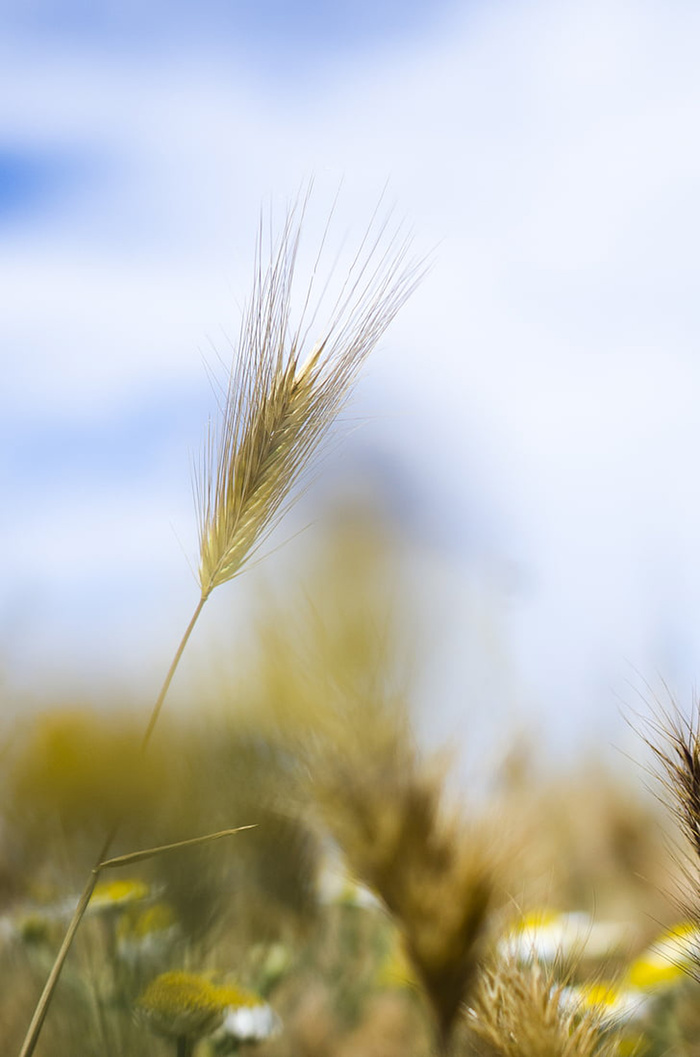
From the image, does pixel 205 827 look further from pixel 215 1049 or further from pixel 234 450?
pixel 234 450

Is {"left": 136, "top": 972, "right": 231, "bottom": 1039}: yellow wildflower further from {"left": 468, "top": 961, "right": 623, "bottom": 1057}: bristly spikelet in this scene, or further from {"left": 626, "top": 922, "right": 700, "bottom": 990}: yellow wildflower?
{"left": 626, "top": 922, "right": 700, "bottom": 990}: yellow wildflower

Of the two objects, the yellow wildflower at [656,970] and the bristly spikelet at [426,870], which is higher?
the bristly spikelet at [426,870]

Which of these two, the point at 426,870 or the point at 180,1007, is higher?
the point at 426,870

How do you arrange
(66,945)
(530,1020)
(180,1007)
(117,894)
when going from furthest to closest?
(117,894)
(180,1007)
(530,1020)
(66,945)

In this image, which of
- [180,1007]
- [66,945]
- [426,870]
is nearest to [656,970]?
[426,870]

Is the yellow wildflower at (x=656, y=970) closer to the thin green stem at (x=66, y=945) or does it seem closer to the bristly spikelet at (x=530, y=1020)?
the bristly spikelet at (x=530, y=1020)

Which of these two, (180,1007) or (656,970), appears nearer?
(180,1007)

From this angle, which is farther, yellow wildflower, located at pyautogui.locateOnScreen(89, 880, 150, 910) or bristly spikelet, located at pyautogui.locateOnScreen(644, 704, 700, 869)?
yellow wildflower, located at pyautogui.locateOnScreen(89, 880, 150, 910)

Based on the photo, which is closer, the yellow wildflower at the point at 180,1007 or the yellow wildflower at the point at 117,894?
the yellow wildflower at the point at 180,1007

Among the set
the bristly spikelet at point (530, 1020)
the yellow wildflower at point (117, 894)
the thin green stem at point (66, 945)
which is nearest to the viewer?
the thin green stem at point (66, 945)

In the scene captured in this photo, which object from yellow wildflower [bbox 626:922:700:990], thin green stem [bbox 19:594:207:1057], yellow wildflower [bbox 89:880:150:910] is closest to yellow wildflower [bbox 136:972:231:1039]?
yellow wildflower [bbox 89:880:150:910]

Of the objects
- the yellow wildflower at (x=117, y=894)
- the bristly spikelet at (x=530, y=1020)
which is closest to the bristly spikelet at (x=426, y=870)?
Result: the bristly spikelet at (x=530, y=1020)

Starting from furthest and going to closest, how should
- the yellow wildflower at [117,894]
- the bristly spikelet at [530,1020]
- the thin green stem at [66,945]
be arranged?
the yellow wildflower at [117,894] → the bristly spikelet at [530,1020] → the thin green stem at [66,945]

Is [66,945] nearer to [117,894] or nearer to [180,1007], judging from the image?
[180,1007]
